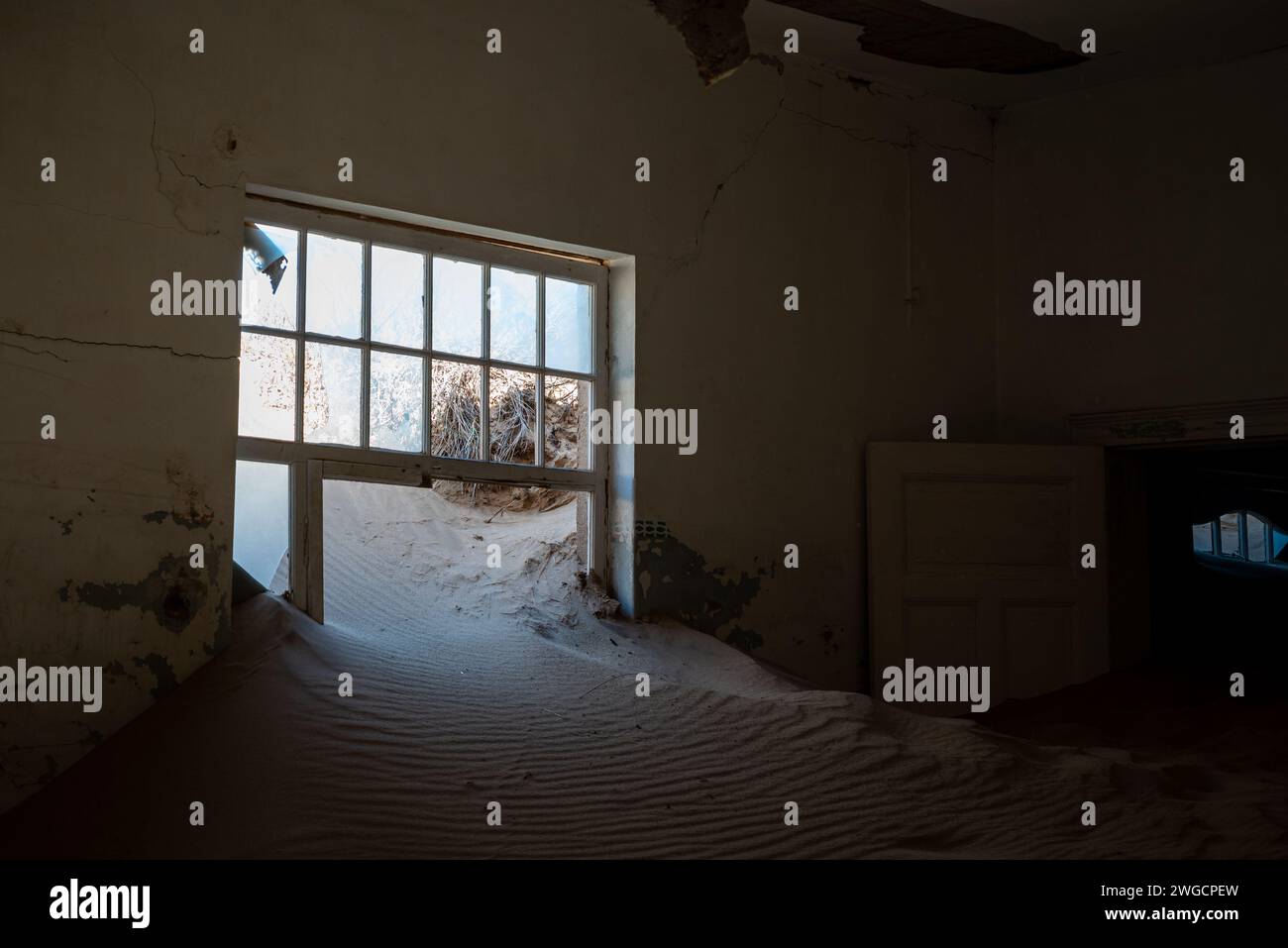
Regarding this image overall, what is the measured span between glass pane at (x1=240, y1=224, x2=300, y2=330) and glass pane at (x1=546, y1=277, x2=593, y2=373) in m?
1.27

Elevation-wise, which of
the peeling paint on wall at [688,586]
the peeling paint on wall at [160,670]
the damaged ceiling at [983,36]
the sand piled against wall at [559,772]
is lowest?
the sand piled against wall at [559,772]

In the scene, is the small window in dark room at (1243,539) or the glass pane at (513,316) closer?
the glass pane at (513,316)

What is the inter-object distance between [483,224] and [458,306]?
41 cm

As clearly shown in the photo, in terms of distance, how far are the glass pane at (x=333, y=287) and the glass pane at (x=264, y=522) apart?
0.65 metres

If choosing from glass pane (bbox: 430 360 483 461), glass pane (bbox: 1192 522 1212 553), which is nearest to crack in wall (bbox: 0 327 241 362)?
glass pane (bbox: 430 360 483 461)

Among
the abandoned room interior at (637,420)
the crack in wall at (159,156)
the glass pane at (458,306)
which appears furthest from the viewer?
the glass pane at (458,306)

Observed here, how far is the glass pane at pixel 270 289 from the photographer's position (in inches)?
186

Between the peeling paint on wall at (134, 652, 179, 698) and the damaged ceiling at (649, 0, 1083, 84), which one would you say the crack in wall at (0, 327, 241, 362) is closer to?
the peeling paint on wall at (134, 652, 179, 698)

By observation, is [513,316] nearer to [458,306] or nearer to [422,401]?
[458,306]

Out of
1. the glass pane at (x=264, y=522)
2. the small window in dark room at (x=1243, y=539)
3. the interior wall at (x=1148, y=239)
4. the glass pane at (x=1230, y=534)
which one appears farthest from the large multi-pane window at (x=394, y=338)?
the glass pane at (x=1230, y=534)

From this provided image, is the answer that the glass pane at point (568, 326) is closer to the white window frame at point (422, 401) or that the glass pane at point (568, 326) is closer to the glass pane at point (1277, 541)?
the white window frame at point (422, 401)

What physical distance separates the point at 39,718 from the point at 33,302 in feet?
4.81

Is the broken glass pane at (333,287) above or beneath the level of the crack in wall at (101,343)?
above

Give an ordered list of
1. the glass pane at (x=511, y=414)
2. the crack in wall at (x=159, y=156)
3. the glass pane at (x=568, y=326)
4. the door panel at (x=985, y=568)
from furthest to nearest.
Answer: the glass pane at (x=511, y=414), the door panel at (x=985, y=568), the glass pane at (x=568, y=326), the crack in wall at (x=159, y=156)
